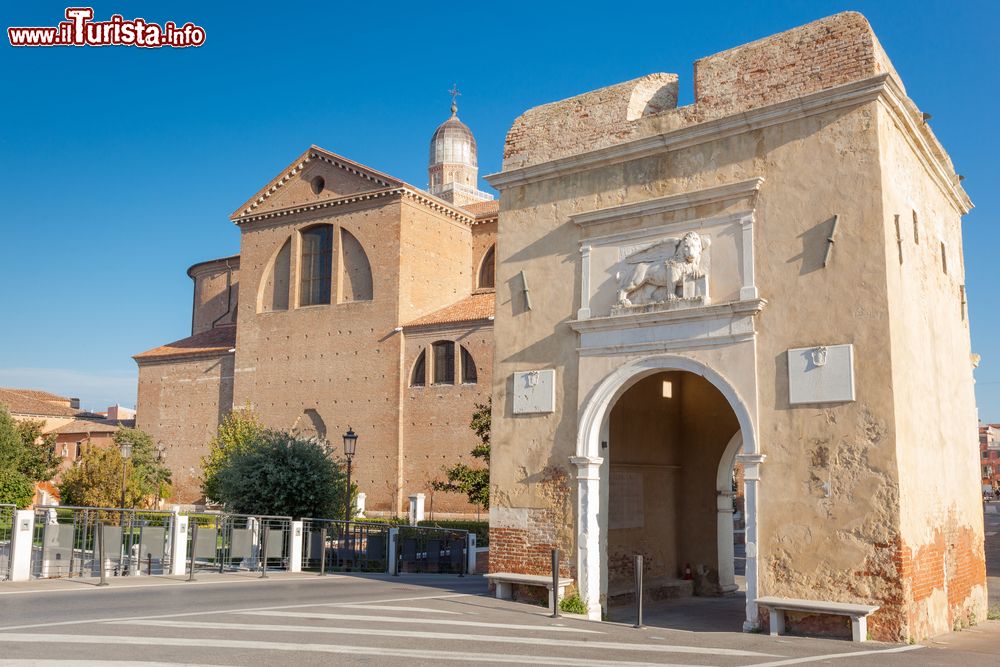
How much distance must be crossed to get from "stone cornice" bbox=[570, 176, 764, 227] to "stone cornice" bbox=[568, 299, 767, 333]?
51.5 inches

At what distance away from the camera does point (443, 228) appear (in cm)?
3791

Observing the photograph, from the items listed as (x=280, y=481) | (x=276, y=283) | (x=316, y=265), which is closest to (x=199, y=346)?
(x=276, y=283)

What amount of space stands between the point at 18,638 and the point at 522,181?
28.2 feet

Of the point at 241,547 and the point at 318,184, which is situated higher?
the point at 318,184

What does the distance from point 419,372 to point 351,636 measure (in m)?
26.1

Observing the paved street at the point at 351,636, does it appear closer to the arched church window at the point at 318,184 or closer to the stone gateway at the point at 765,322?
the stone gateway at the point at 765,322

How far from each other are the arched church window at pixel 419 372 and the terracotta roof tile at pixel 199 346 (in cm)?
1063

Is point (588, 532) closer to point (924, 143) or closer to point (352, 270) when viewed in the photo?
point (924, 143)

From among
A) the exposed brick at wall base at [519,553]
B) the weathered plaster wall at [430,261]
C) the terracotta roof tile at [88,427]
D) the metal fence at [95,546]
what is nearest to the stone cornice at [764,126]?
the exposed brick at wall base at [519,553]

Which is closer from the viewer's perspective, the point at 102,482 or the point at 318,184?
the point at 102,482

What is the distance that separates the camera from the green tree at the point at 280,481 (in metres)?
22.1

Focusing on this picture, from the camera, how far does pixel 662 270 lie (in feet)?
37.7

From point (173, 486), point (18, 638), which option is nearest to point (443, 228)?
point (173, 486)

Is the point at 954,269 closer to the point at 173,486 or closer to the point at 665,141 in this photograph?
the point at 665,141
